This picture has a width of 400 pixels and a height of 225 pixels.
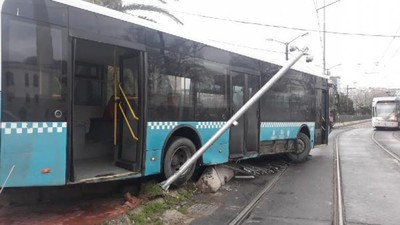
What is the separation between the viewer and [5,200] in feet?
22.5

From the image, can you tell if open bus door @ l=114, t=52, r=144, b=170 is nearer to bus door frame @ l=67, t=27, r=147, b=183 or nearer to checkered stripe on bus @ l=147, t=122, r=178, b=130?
bus door frame @ l=67, t=27, r=147, b=183

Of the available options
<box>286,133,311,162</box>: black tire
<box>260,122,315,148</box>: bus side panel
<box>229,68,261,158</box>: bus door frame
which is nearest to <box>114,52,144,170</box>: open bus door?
<box>229,68,261,158</box>: bus door frame

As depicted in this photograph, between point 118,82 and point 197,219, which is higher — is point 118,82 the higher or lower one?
the higher one

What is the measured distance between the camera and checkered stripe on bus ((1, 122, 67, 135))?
5577 mm

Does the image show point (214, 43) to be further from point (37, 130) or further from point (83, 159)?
point (37, 130)

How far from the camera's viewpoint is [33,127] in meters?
5.82

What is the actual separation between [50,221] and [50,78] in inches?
82.5

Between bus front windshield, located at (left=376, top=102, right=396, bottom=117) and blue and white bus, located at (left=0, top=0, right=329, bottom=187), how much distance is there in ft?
104

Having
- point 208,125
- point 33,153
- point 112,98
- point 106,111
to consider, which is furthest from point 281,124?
point 33,153

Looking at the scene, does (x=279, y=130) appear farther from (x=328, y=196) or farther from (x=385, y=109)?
(x=385, y=109)

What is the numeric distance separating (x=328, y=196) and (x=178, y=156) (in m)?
3.22

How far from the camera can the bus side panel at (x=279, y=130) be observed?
39.0 feet

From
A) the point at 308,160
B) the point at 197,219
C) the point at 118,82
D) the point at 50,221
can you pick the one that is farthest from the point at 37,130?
the point at 308,160

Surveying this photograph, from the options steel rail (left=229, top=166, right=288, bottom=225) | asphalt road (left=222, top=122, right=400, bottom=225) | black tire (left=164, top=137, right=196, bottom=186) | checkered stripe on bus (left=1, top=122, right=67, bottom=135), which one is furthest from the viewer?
black tire (left=164, top=137, right=196, bottom=186)
